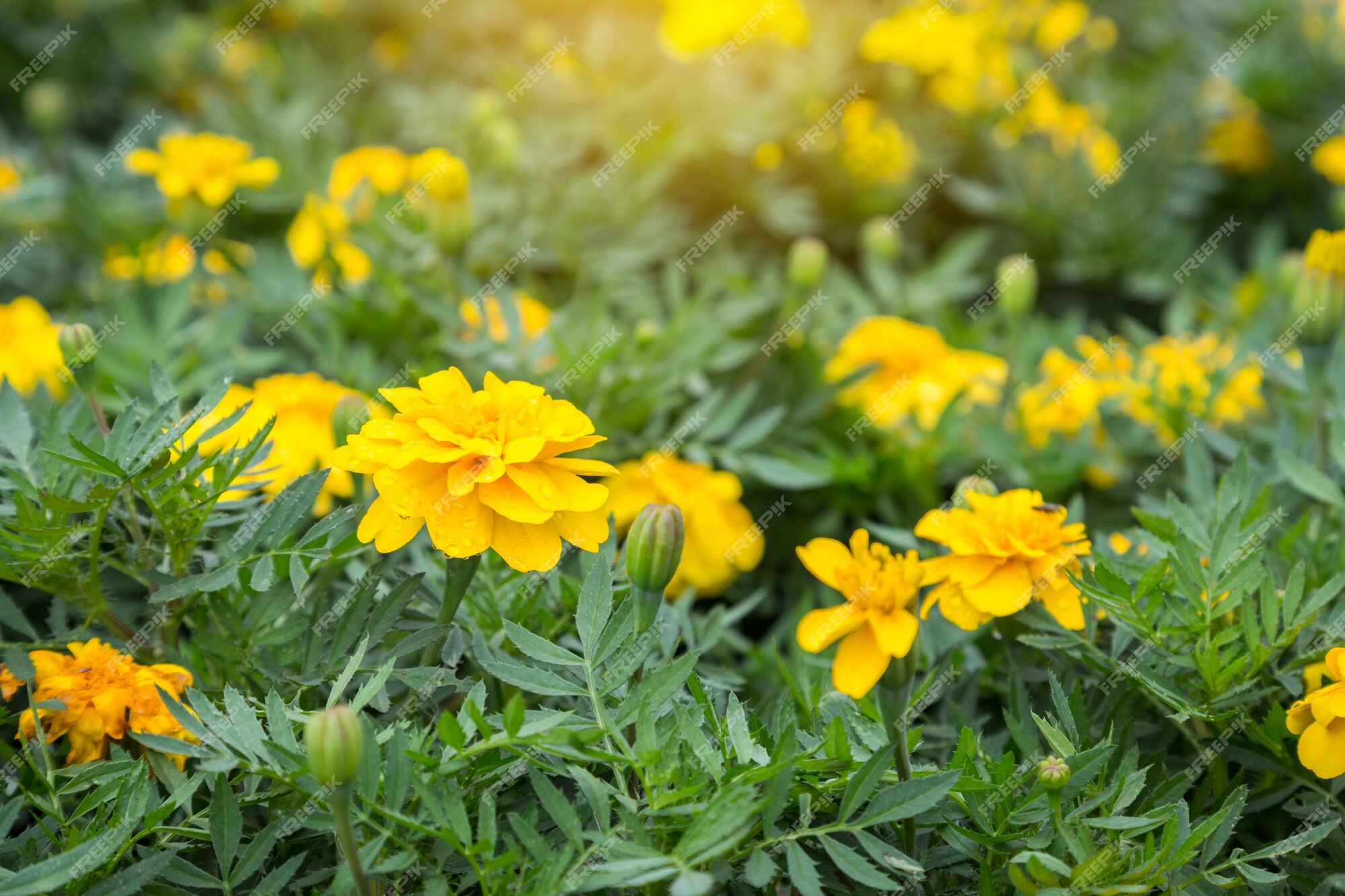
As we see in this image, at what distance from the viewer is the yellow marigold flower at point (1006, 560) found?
77 centimetres

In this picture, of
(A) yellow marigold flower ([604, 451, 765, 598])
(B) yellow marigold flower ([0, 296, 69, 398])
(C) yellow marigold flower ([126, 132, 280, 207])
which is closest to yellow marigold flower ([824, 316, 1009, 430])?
(A) yellow marigold flower ([604, 451, 765, 598])

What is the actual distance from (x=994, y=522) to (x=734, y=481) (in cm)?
43

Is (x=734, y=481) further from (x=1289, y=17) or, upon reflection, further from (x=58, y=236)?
(x=1289, y=17)

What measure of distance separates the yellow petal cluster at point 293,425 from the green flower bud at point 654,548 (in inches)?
14.9

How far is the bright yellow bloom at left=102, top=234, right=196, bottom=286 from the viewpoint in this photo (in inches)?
54.8

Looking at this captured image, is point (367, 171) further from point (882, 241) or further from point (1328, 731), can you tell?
point (1328, 731)

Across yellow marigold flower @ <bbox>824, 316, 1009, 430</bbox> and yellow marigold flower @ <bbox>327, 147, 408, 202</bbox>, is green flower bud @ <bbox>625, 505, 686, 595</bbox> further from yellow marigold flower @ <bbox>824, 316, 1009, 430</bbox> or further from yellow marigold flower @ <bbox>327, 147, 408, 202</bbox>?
yellow marigold flower @ <bbox>327, 147, 408, 202</bbox>

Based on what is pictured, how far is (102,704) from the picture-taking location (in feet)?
2.38

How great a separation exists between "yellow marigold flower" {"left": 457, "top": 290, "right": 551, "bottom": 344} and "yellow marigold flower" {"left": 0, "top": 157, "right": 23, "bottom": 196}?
737 millimetres

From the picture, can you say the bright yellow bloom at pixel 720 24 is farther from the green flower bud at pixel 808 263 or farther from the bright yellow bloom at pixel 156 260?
the bright yellow bloom at pixel 156 260

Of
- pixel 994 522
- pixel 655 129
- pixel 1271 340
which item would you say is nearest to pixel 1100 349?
pixel 1271 340

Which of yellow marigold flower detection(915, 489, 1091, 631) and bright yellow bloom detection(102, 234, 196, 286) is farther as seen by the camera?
bright yellow bloom detection(102, 234, 196, 286)

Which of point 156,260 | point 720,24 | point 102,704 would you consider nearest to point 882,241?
point 720,24

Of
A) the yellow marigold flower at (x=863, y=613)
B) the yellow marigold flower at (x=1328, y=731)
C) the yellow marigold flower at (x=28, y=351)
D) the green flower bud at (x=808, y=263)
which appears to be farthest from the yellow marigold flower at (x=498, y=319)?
the yellow marigold flower at (x=1328, y=731)
